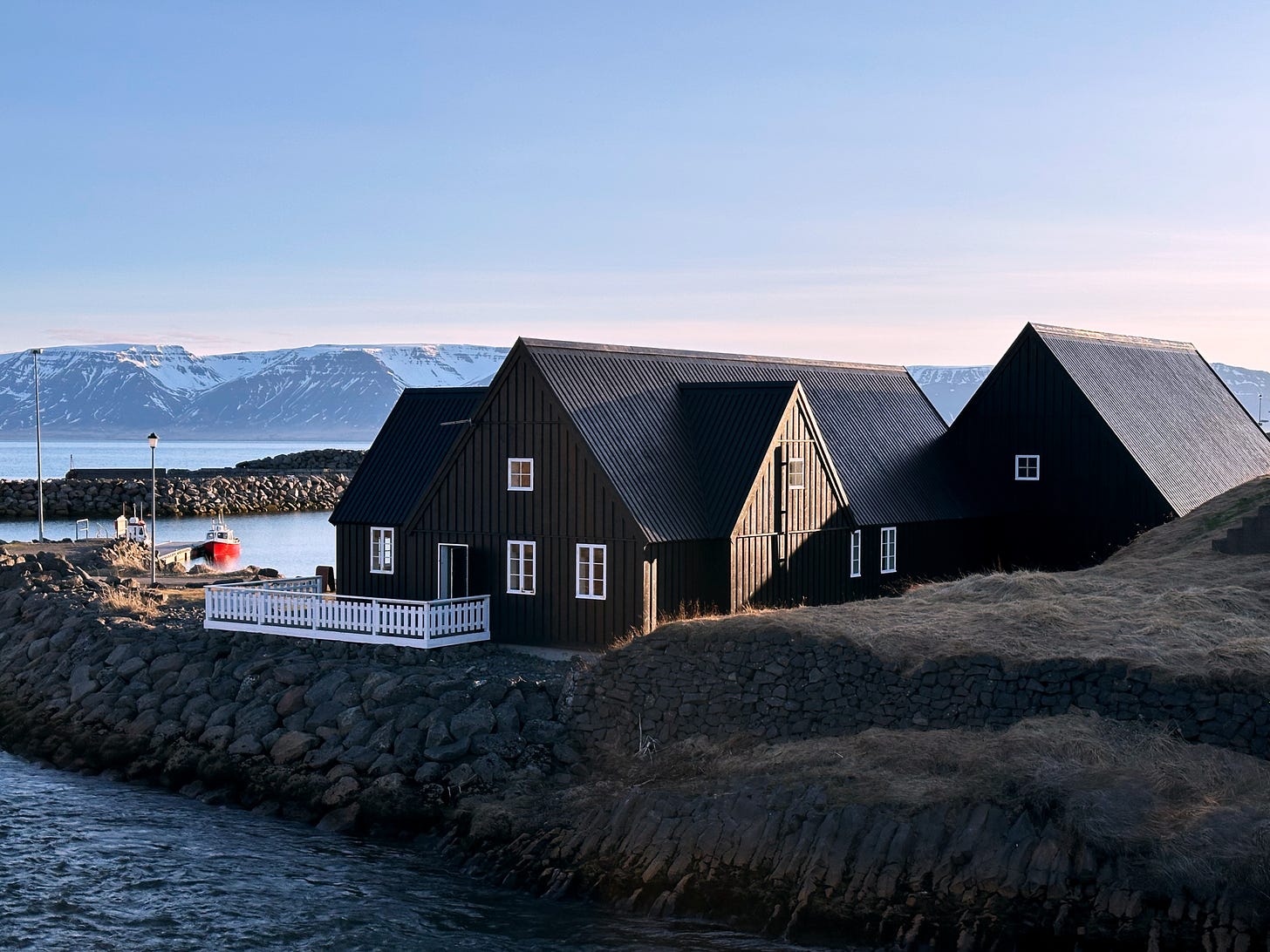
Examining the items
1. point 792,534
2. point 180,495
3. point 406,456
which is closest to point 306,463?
point 180,495

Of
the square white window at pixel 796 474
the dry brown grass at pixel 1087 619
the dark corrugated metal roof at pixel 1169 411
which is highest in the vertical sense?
Result: the dark corrugated metal roof at pixel 1169 411

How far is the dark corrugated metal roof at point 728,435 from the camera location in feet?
97.6

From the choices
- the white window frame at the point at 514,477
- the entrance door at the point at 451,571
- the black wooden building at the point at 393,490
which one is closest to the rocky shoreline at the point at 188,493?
the black wooden building at the point at 393,490

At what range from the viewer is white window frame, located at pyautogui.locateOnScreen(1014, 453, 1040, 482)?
37.9 m

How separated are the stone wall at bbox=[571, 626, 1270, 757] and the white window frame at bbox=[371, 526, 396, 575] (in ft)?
30.0

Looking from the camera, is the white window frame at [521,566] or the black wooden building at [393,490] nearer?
the white window frame at [521,566]

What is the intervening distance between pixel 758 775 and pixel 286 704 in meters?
9.96

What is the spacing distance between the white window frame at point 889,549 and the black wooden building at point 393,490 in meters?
10.2

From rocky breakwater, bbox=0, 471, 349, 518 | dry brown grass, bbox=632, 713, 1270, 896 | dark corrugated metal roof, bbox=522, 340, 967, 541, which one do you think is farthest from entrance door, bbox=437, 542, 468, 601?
rocky breakwater, bbox=0, 471, 349, 518

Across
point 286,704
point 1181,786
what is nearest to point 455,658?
point 286,704

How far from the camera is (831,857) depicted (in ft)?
62.4

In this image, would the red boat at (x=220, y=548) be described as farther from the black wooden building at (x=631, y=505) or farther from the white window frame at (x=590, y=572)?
the white window frame at (x=590, y=572)

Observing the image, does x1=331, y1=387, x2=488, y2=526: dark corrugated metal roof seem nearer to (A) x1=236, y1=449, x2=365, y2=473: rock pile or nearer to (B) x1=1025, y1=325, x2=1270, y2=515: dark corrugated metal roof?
(B) x1=1025, y1=325, x2=1270, y2=515: dark corrugated metal roof

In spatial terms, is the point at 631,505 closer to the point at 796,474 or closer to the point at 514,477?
the point at 514,477
